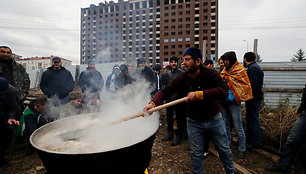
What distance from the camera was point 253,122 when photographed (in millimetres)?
3256

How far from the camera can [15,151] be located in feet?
11.4

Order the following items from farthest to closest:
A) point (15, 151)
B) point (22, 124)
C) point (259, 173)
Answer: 1. point (22, 124)
2. point (15, 151)
3. point (259, 173)

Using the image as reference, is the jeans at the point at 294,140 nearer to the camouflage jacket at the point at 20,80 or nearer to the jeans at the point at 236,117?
the jeans at the point at 236,117

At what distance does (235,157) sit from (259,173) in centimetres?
52

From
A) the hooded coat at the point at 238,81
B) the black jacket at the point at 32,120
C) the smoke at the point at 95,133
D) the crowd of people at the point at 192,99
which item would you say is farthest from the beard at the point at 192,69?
the black jacket at the point at 32,120

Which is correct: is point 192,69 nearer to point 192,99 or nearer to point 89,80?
point 192,99

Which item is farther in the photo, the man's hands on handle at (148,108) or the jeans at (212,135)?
the jeans at (212,135)

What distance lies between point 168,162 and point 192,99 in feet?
6.30

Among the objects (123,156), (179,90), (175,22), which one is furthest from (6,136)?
(175,22)

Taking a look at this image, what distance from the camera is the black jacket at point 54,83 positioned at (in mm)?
4203

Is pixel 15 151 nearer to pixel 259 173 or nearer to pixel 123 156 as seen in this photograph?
pixel 123 156

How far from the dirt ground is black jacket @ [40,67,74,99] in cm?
152

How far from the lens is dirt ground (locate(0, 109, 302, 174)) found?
275 centimetres

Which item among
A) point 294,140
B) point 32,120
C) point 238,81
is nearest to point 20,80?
point 32,120
